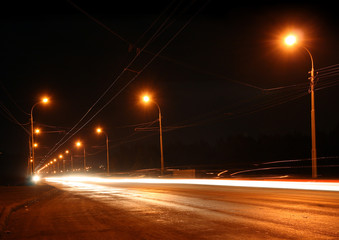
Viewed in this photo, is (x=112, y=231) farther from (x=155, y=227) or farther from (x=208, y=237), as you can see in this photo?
(x=208, y=237)

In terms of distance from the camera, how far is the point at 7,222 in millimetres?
11430

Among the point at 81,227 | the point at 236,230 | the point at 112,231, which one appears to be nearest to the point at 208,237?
the point at 236,230

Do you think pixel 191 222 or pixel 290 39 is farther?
pixel 290 39

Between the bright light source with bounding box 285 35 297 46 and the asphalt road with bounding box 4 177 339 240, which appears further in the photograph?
the bright light source with bounding box 285 35 297 46

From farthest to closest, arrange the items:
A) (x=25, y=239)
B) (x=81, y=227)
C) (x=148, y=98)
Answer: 1. (x=148, y=98)
2. (x=81, y=227)
3. (x=25, y=239)

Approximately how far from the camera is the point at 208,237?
7965mm

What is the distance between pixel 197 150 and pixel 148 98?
11318 cm

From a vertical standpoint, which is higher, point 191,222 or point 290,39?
point 290,39

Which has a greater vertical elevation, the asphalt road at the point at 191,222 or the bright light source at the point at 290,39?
the bright light source at the point at 290,39

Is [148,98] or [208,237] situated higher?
[148,98]

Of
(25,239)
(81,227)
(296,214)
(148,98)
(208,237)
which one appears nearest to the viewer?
(208,237)

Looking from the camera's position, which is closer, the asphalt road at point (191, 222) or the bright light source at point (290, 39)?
the asphalt road at point (191, 222)

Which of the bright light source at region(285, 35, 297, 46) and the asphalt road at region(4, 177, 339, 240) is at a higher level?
the bright light source at region(285, 35, 297, 46)

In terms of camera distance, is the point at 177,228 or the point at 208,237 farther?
the point at 177,228
